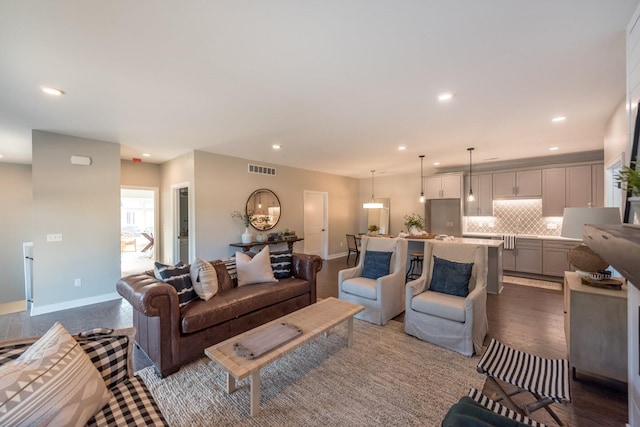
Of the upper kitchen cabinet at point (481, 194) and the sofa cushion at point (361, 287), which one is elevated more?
the upper kitchen cabinet at point (481, 194)

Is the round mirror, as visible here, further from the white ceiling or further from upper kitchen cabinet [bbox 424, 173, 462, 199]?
upper kitchen cabinet [bbox 424, 173, 462, 199]

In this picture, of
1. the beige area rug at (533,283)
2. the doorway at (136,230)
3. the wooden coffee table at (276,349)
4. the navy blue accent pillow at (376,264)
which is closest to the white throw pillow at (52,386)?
the wooden coffee table at (276,349)

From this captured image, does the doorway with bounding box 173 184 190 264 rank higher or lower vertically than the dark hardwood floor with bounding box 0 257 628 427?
higher

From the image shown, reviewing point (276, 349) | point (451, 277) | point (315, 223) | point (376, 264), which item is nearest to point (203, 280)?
point (276, 349)

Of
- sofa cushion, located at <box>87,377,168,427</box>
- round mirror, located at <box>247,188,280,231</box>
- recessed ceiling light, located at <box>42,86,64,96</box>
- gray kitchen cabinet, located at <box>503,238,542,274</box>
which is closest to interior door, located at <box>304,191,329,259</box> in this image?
round mirror, located at <box>247,188,280,231</box>

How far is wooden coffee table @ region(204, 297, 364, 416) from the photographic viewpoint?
1806 mm

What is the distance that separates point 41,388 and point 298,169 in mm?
6299

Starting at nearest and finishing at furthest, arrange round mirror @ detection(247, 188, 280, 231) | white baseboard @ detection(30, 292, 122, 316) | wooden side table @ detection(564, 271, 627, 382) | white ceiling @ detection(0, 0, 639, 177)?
white ceiling @ detection(0, 0, 639, 177) < wooden side table @ detection(564, 271, 627, 382) < white baseboard @ detection(30, 292, 122, 316) < round mirror @ detection(247, 188, 280, 231)

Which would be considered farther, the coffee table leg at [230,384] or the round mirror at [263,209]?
the round mirror at [263,209]

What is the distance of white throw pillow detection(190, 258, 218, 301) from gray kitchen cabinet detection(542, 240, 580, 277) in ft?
21.0

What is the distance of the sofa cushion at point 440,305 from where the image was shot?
104 inches

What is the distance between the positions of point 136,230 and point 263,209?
24.6ft

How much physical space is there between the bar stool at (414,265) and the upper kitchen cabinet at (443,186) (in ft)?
7.47

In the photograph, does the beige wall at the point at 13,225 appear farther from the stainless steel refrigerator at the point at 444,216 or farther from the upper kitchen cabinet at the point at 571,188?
the upper kitchen cabinet at the point at 571,188
